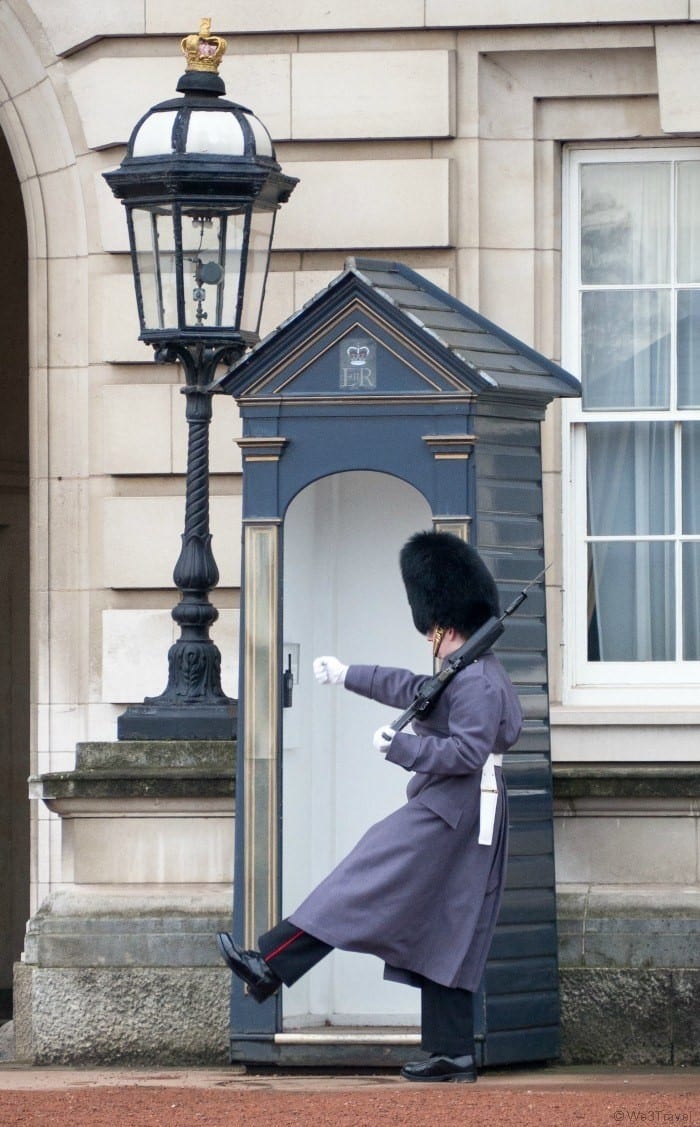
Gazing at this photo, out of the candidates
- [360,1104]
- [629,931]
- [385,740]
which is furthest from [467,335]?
[360,1104]

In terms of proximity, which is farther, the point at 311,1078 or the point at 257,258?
the point at 257,258

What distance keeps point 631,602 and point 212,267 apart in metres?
1.94

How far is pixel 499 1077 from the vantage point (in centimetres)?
678

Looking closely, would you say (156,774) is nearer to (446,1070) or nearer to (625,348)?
(446,1070)

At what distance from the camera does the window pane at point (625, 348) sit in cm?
818

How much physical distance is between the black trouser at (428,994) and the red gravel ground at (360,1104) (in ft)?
0.38

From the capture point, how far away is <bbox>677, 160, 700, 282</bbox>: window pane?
8148mm

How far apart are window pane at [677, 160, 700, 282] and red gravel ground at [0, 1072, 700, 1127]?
9.37 ft

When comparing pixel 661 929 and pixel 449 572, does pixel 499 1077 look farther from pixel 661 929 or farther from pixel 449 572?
pixel 449 572

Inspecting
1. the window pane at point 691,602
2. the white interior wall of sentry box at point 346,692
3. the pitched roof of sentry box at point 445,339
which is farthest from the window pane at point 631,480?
the pitched roof of sentry box at point 445,339

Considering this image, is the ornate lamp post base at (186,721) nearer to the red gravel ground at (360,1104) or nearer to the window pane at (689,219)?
the red gravel ground at (360,1104)

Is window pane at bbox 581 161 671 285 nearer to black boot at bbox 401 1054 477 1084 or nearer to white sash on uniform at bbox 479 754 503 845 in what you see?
white sash on uniform at bbox 479 754 503 845

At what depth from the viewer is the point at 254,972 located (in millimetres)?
6461

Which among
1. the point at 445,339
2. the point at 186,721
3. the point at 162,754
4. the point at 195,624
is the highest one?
the point at 445,339
